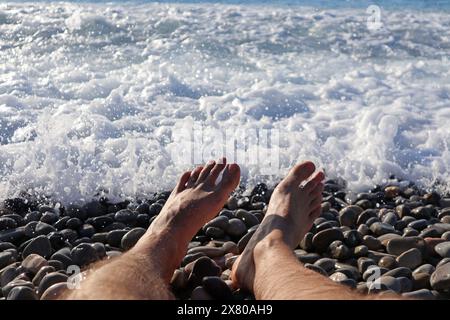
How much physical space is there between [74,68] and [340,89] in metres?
2.91

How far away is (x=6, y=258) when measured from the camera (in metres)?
2.96

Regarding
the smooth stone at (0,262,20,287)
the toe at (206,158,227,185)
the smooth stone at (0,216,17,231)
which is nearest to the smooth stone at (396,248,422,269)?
the toe at (206,158,227,185)

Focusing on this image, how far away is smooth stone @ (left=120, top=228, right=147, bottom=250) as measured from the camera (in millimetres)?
3117

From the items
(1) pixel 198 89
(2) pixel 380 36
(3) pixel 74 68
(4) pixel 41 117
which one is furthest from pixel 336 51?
(4) pixel 41 117

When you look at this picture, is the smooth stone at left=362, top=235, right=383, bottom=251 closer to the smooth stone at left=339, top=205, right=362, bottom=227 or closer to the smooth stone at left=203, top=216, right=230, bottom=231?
the smooth stone at left=339, top=205, right=362, bottom=227

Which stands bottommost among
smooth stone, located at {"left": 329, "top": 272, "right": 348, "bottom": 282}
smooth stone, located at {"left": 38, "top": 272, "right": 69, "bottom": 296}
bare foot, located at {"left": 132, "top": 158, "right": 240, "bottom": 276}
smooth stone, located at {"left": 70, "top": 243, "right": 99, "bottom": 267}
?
smooth stone, located at {"left": 329, "top": 272, "right": 348, "bottom": 282}

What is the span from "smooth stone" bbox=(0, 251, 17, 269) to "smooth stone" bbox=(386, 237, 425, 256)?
1815 millimetres

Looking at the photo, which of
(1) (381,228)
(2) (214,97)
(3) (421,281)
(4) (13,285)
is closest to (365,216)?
(1) (381,228)

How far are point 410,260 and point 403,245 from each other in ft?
0.45

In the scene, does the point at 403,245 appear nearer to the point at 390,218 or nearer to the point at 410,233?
the point at 410,233

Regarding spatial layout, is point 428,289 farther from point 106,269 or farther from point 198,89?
point 198,89

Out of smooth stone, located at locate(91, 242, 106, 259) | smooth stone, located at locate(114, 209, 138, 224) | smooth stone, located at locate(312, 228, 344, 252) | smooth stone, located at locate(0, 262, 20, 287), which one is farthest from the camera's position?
smooth stone, located at locate(114, 209, 138, 224)

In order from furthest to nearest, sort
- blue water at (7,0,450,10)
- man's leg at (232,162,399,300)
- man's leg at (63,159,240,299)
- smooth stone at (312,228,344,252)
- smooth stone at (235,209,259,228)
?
1. blue water at (7,0,450,10)
2. smooth stone at (235,209,259,228)
3. smooth stone at (312,228,344,252)
4. man's leg at (232,162,399,300)
5. man's leg at (63,159,240,299)
